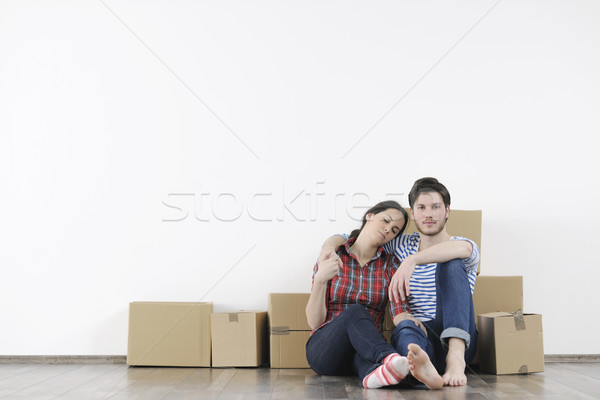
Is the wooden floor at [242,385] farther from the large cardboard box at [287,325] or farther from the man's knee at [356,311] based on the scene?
the man's knee at [356,311]

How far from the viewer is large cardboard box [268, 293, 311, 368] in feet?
8.48

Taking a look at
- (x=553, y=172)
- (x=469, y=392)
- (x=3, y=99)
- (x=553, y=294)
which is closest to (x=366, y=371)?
(x=469, y=392)

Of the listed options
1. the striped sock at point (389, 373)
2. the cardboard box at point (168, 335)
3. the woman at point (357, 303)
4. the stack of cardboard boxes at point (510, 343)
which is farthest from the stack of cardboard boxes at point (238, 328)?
the striped sock at point (389, 373)

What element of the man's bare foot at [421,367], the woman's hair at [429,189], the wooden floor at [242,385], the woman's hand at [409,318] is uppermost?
the woman's hair at [429,189]

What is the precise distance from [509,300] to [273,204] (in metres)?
1.19

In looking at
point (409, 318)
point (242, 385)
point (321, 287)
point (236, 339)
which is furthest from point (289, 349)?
point (409, 318)

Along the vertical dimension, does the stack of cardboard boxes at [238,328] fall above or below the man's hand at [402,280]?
below

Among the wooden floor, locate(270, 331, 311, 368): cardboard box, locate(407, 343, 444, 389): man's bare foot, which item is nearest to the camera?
locate(407, 343, 444, 389): man's bare foot

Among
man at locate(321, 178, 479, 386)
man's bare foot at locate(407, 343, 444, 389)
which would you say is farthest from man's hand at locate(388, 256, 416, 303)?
man's bare foot at locate(407, 343, 444, 389)

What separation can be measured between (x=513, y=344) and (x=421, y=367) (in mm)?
721

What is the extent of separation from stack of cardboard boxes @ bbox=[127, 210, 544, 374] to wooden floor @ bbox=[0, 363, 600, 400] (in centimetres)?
6

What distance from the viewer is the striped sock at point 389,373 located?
183 centimetres

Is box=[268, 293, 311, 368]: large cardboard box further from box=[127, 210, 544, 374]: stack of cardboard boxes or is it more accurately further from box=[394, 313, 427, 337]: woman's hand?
box=[394, 313, 427, 337]: woman's hand

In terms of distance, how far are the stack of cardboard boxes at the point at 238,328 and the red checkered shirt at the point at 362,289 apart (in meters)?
0.31
